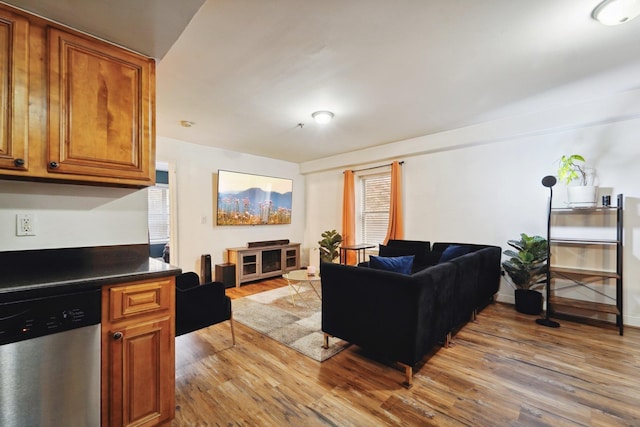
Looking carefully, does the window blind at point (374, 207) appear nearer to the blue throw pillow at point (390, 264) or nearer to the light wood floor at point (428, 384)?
the blue throw pillow at point (390, 264)

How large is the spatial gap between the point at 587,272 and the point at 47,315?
15.2 feet

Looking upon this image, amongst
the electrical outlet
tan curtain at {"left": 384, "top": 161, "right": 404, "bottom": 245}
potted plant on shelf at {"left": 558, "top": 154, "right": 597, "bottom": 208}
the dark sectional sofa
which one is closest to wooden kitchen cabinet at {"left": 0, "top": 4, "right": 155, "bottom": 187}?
the electrical outlet

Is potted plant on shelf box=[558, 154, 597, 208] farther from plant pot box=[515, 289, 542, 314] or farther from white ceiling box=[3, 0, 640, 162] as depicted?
plant pot box=[515, 289, 542, 314]

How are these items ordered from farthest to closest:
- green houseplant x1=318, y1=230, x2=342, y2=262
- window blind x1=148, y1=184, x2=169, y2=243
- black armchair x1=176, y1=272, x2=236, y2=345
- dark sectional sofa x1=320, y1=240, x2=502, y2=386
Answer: window blind x1=148, y1=184, x2=169, y2=243 < green houseplant x1=318, y1=230, x2=342, y2=262 < black armchair x1=176, y1=272, x2=236, y2=345 < dark sectional sofa x1=320, y1=240, x2=502, y2=386

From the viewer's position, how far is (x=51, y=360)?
3.74 feet

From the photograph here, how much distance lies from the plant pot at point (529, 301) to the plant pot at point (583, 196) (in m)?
1.15

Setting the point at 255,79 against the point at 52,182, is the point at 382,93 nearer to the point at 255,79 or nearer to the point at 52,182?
the point at 255,79

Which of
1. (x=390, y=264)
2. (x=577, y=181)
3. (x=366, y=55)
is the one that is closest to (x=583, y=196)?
(x=577, y=181)

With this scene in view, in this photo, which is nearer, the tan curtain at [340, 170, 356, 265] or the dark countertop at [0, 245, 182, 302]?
the dark countertop at [0, 245, 182, 302]

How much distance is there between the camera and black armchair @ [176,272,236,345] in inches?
80.8

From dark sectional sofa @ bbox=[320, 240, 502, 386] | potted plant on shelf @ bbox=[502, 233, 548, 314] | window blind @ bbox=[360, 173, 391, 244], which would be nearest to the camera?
dark sectional sofa @ bbox=[320, 240, 502, 386]

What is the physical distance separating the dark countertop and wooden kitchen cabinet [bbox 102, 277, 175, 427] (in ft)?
0.22

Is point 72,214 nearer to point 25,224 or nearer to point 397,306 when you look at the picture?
point 25,224

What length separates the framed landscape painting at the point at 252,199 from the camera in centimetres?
489
